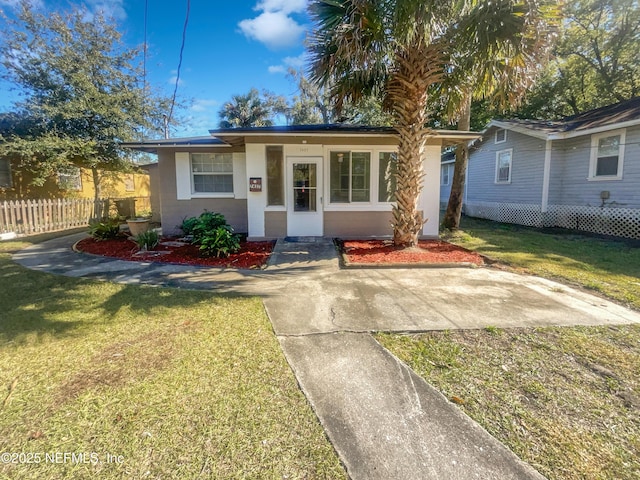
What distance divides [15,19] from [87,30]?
2.25 metres

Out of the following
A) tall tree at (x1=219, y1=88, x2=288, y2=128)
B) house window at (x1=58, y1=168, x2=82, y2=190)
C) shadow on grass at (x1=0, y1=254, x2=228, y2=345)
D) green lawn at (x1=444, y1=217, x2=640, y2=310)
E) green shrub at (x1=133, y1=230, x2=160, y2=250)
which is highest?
tall tree at (x1=219, y1=88, x2=288, y2=128)

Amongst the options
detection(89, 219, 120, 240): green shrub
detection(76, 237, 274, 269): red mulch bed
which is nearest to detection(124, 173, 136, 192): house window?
detection(89, 219, 120, 240): green shrub

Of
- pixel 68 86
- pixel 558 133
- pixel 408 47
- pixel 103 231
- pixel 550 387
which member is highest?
pixel 68 86

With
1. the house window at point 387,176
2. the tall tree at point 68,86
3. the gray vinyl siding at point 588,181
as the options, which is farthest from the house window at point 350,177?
the tall tree at point 68,86

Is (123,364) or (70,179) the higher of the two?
(70,179)

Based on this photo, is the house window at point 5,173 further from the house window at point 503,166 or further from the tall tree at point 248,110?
the house window at point 503,166

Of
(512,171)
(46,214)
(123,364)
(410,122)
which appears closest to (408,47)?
(410,122)

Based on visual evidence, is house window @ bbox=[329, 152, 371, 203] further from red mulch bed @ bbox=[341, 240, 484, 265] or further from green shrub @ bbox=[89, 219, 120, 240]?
green shrub @ bbox=[89, 219, 120, 240]

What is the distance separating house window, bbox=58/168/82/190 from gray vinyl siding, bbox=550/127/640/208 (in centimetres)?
2129

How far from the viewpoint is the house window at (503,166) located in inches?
604

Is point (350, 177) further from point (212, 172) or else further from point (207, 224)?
point (212, 172)

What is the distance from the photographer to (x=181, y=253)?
788 centimetres

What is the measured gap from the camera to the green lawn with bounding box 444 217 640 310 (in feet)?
18.0

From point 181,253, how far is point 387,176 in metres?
6.16
